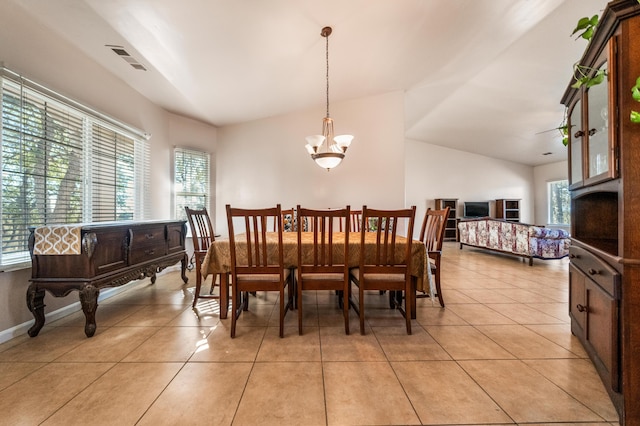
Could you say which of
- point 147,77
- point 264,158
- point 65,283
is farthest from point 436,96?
point 65,283

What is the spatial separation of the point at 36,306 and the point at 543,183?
40.4 feet

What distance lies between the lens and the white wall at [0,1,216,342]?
205 cm

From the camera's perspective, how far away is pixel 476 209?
28.7 feet

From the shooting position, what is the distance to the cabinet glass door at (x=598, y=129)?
1.36 m

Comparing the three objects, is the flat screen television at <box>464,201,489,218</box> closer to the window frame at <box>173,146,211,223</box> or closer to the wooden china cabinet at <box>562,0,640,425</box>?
the wooden china cabinet at <box>562,0,640,425</box>

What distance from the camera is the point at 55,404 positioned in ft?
4.42

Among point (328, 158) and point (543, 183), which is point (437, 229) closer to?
point (328, 158)

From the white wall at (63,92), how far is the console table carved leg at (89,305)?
1.86ft

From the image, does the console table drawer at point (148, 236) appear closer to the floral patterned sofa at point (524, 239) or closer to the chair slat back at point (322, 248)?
the chair slat back at point (322, 248)

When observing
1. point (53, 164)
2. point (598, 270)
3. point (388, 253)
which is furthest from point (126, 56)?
point (598, 270)

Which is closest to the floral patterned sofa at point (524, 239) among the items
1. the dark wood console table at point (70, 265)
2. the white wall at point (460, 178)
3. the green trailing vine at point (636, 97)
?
the white wall at point (460, 178)

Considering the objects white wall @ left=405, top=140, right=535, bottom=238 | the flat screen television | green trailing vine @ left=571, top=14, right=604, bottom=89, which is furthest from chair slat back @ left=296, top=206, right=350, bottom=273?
the flat screen television

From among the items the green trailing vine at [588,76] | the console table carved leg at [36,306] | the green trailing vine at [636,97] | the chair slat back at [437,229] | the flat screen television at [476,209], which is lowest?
the console table carved leg at [36,306]

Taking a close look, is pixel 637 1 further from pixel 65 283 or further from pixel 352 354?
pixel 65 283
